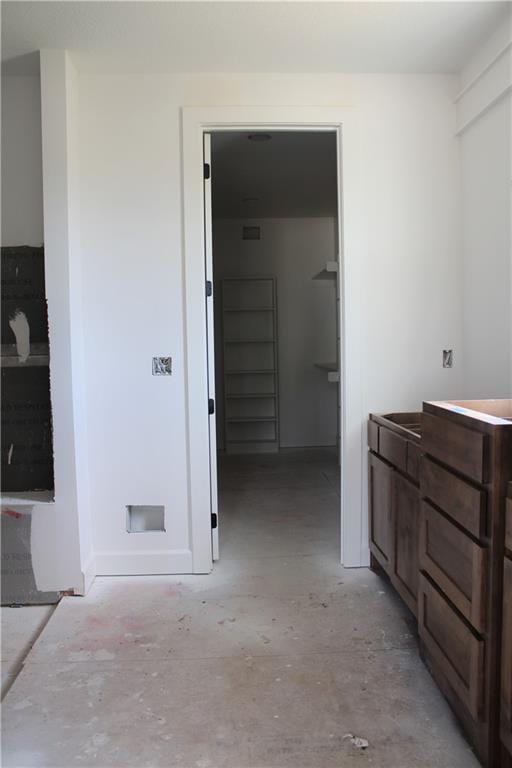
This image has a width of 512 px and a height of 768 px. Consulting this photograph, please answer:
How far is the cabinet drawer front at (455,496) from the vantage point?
1.43 metres

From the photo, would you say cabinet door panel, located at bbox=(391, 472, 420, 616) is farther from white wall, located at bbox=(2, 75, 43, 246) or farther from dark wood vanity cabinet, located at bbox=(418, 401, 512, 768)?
white wall, located at bbox=(2, 75, 43, 246)

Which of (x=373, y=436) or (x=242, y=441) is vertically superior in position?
(x=373, y=436)

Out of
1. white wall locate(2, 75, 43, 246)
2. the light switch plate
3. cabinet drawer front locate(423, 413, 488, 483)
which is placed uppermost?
white wall locate(2, 75, 43, 246)

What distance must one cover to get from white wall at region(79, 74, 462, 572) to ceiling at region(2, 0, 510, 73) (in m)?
0.12

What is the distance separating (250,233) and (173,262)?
10.6 feet

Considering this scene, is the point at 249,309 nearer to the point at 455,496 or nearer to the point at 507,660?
the point at 455,496

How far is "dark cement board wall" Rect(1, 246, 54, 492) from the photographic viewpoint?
104 inches

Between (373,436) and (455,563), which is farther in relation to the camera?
(373,436)

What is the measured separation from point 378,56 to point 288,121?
1.72 ft

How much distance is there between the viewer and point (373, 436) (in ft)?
8.74

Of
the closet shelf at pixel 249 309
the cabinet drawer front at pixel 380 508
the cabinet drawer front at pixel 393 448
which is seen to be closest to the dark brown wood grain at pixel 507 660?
the cabinet drawer front at pixel 393 448

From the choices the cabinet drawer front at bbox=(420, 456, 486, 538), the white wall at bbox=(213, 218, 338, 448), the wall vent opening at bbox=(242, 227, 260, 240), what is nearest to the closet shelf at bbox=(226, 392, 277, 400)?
the white wall at bbox=(213, 218, 338, 448)

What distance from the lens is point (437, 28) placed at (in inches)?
89.1

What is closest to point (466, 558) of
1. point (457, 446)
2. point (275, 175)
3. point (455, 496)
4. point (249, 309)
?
point (455, 496)
